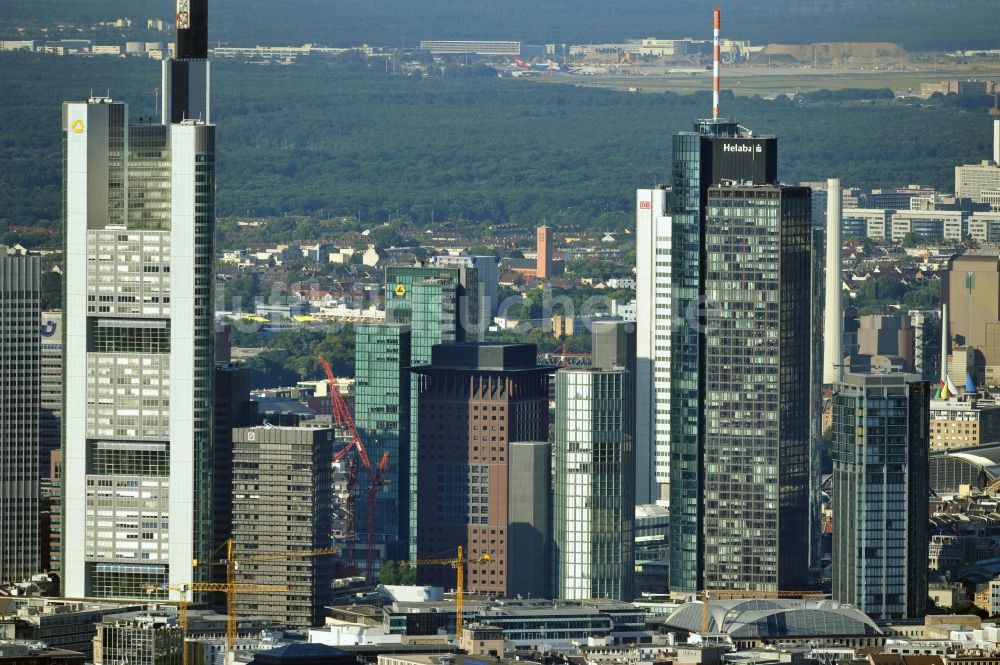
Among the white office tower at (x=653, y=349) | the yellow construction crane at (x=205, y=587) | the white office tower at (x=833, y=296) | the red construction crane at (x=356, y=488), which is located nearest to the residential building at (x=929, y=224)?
the white office tower at (x=833, y=296)

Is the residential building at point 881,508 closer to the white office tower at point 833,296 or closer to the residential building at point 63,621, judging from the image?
the residential building at point 63,621

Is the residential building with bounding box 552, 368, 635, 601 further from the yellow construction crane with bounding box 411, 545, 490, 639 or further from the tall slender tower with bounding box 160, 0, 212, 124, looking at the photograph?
the tall slender tower with bounding box 160, 0, 212, 124

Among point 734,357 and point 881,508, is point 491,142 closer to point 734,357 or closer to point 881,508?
point 734,357

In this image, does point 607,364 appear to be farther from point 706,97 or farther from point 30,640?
point 706,97

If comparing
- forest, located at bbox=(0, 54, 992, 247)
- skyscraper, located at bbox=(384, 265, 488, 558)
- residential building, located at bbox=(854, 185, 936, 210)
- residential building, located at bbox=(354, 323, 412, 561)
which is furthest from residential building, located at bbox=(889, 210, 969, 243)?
residential building, located at bbox=(354, 323, 412, 561)

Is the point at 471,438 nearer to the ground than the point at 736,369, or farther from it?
nearer to the ground

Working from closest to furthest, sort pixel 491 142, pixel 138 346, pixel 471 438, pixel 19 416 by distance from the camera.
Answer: pixel 138 346
pixel 19 416
pixel 471 438
pixel 491 142

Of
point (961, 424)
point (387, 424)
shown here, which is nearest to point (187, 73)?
point (387, 424)
